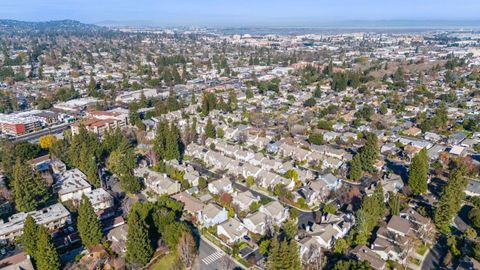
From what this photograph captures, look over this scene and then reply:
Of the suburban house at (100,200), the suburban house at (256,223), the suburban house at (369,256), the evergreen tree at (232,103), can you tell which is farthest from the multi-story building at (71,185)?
the evergreen tree at (232,103)

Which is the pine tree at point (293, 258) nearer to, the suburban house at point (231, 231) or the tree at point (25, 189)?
the suburban house at point (231, 231)

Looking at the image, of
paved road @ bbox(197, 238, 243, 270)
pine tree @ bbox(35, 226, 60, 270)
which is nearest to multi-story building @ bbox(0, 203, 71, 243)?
pine tree @ bbox(35, 226, 60, 270)

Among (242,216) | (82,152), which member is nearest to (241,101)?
(82,152)

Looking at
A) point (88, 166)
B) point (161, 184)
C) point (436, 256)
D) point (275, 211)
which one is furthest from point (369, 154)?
point (88, 166)

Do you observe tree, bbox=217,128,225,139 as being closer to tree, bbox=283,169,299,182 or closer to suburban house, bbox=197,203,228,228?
tree, bbox=283,169,299,182

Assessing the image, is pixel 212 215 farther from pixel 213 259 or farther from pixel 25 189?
pixel 25 189

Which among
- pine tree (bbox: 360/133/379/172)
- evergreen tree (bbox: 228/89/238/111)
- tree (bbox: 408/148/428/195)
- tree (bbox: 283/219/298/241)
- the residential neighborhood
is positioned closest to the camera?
the residential neighborhood
